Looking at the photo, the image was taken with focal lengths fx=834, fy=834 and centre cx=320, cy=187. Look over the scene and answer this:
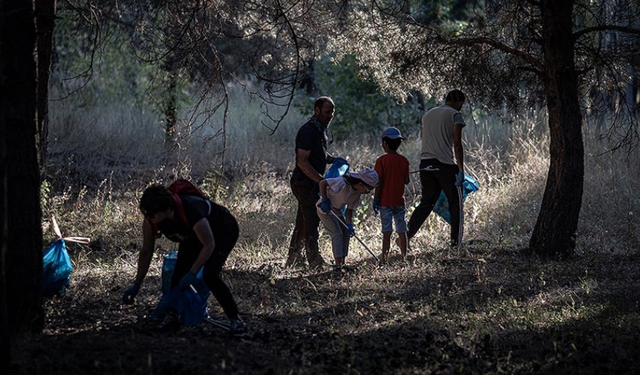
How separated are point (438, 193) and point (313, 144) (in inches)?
73.8

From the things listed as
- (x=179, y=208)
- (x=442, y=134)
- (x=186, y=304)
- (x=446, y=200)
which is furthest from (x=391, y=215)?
(x=179, y=208)

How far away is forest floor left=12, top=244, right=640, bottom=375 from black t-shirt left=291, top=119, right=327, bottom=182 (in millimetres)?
1076

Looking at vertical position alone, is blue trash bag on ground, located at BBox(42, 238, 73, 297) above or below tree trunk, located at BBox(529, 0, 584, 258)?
below

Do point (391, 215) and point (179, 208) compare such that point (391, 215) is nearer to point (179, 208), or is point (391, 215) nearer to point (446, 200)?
point (446, 200)

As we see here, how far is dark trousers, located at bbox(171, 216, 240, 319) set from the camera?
5809 mm

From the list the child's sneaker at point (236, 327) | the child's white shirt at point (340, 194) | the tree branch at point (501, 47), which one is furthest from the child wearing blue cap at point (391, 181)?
the child's sneaker at point (236, 327)

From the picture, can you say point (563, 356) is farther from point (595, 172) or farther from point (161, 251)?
point (595, 172)

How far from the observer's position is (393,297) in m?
7.62

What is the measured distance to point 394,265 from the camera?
8.97m

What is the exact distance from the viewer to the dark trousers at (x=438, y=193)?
9.55m

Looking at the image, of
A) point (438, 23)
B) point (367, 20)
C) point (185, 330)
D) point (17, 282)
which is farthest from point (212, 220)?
point (438, 23)

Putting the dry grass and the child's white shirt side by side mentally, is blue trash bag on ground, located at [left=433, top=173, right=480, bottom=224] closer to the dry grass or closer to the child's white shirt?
the dry grass

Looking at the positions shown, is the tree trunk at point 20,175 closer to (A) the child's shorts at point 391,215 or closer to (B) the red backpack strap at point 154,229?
(B) the red backpack strap at point 154,229

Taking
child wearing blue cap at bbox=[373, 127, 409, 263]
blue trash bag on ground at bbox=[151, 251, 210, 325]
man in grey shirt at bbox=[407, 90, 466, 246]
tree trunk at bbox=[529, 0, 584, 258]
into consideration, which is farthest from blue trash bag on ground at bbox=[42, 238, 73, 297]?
tree trunk at bbox=[529, 0, 584, 258]
